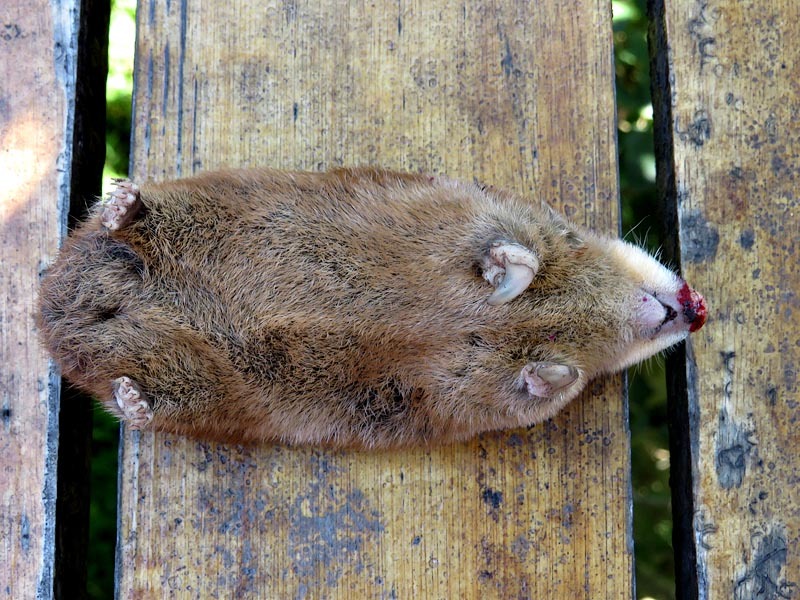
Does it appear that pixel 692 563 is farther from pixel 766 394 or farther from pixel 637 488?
pixel 637 488

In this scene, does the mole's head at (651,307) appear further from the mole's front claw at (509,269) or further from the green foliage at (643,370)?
the green foliage at (643,370)

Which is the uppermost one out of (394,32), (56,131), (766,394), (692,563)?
(394,32)

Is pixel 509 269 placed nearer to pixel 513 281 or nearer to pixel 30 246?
pixel 513 281

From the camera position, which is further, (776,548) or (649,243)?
(649,243)

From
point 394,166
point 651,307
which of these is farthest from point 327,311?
point 651,307

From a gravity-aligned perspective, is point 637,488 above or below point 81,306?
below

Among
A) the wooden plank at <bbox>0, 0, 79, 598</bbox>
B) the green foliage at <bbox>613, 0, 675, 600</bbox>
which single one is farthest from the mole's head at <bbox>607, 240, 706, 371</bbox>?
the wooden plank at <bbox>0, 0, 79, 598</bbox>

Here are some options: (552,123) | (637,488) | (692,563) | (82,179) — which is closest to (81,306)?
(82,179)

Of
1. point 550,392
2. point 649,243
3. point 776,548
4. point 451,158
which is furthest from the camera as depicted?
point 649,243
